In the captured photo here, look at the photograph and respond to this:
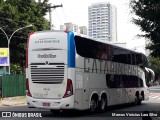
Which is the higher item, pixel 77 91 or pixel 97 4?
pixel 97 4

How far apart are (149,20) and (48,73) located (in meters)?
5.21

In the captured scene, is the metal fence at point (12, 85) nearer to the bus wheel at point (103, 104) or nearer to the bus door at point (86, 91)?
the bus wheel at point (103, 104)

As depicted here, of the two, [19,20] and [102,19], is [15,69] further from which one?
[102,19]

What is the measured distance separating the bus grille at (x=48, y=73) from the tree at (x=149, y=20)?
438cm

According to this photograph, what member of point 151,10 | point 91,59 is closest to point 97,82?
point 91,59

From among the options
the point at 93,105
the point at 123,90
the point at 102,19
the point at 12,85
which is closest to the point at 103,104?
the point at 93,105

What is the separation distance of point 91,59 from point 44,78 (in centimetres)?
266

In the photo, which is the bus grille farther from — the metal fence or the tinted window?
the metal fence

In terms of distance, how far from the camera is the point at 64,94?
17.7 meters

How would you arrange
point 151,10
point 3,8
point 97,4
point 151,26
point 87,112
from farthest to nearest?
point 97,4, point 3,8, point 87,112, point 151,26, point 151,10

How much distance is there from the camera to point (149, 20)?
18.2 m

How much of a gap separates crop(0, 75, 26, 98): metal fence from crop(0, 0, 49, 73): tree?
18252 millimetres

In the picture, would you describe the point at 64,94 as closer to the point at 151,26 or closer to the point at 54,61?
the point at 54,61

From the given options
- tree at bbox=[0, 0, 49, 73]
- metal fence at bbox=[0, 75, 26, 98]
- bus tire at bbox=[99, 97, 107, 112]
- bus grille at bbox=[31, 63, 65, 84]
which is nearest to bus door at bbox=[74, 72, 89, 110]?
bus grille at bbox=[31, 63, 65, 84]
